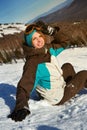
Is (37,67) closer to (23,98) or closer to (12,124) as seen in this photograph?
(23,98)

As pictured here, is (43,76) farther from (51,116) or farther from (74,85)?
(51,116)

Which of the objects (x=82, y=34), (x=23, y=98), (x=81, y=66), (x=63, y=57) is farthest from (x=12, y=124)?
(x=82, y=34)

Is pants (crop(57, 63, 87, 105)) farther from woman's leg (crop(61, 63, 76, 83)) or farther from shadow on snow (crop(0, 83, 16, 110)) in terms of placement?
shadow on snow (crop(0, 83, 16, 110))

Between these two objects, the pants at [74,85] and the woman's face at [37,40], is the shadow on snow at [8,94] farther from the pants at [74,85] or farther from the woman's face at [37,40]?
the woman's face at [37,40]

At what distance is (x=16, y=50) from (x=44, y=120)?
794cm

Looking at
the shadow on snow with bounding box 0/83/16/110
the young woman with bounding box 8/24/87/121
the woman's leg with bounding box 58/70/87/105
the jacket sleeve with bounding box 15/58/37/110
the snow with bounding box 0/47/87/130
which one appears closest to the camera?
the snow with bounding box 0/47/87/130

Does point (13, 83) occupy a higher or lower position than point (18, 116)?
lower

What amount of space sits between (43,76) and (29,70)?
183 mm

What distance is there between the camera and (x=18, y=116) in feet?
11.5

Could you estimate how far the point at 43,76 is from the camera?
13.0 feet

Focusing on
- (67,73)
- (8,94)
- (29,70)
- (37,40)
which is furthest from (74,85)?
(8,94)

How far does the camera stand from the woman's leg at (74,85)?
13.2 ft

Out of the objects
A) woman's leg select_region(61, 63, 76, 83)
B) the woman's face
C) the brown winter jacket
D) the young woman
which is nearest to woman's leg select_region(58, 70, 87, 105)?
the young woman

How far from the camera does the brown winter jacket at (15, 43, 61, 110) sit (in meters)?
3.77
